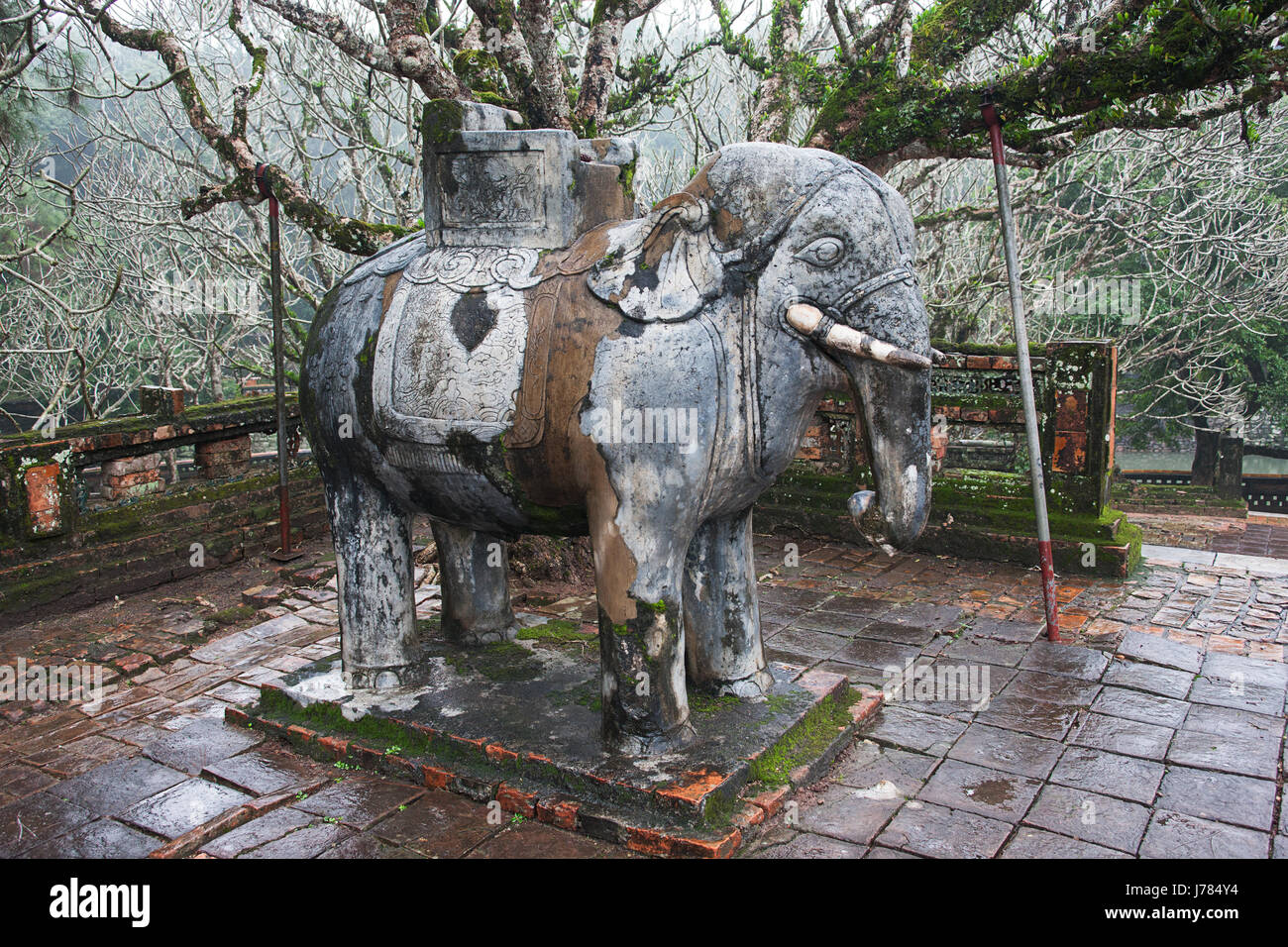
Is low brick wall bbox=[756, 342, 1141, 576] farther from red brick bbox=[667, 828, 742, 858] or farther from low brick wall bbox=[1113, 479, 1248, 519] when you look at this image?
low brick wall bbox=[1113, 479, 1248, 519]

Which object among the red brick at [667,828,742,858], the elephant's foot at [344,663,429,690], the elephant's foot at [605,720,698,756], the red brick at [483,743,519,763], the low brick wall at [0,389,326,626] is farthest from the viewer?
the low brick wall at [0,389,326,626]

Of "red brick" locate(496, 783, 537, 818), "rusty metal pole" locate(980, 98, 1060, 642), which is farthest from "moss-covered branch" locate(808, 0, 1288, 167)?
"red brick" locate(496, 783, 537, 818)

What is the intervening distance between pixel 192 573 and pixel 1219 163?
14134mm

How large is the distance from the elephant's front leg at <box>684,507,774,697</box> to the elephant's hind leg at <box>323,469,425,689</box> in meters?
1.20

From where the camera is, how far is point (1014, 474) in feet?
22.5

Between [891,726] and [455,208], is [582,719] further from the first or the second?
[455,208]

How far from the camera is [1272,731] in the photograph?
13.1 feet

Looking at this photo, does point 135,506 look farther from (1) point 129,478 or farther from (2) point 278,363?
(2) point 278,363

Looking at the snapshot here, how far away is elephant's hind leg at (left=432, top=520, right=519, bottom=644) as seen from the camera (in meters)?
4.45

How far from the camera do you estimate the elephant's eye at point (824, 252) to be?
306 centimetres

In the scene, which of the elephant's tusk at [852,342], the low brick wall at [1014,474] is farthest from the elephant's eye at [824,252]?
the low brick wall at [1014,474]

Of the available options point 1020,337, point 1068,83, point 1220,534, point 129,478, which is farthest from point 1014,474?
point 129,478
